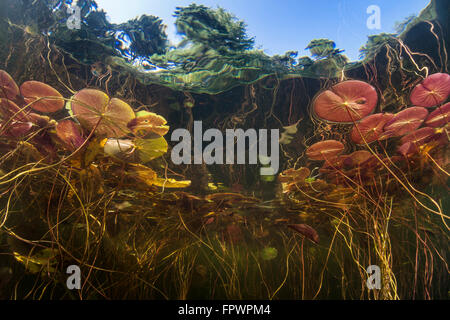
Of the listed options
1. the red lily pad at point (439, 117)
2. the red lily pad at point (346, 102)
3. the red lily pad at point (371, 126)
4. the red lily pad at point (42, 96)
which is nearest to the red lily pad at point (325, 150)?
the red lily pad at point (371, 126)

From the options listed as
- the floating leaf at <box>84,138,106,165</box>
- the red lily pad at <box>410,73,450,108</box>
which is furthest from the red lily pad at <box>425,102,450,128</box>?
the floating leaf at <box>84,138,106,165</box>

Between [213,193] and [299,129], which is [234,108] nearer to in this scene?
[299,129]

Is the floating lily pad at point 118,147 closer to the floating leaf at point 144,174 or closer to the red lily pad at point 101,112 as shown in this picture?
the red lily pad at point 101,112

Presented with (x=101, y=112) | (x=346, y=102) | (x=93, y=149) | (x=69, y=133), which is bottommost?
(x=93, y=149)

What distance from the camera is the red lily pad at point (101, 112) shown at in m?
2.00

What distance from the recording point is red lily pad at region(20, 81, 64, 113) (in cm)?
217

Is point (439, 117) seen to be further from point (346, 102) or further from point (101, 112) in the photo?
point (101, 112)

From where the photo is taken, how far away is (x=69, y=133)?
2.43m

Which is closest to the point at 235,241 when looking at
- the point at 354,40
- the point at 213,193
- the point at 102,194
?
the point at 213,193

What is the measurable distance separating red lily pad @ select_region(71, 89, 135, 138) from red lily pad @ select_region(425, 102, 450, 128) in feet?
13.4

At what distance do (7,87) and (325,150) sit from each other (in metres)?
4.22

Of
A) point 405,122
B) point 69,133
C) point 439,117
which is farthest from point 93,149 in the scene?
point 439,117

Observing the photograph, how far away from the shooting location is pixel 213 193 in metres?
4.52

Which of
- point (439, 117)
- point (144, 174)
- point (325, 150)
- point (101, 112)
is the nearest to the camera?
point (101, 112)
